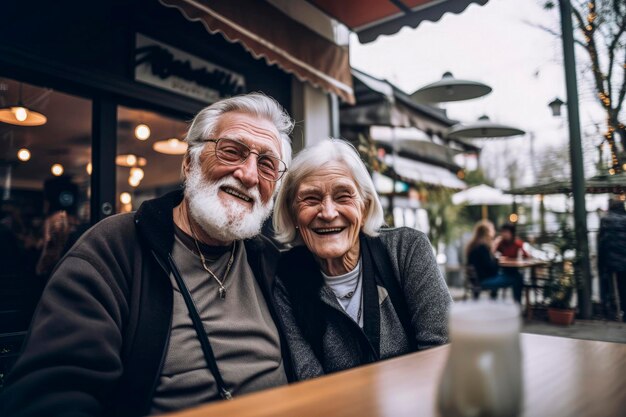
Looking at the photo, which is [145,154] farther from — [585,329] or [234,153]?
[585,329]

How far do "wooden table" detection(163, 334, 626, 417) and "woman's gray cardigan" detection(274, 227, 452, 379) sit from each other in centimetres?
50

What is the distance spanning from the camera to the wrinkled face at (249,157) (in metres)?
1.90

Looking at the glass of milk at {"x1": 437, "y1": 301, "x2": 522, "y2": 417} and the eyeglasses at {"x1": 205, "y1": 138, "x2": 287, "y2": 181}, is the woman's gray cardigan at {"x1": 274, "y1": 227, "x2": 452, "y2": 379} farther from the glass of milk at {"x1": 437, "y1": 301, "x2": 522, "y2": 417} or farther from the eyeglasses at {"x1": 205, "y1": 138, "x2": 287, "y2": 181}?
the glass of milk at {"x1": 437, "y1": 301, "x2": 522, "y2": 417}

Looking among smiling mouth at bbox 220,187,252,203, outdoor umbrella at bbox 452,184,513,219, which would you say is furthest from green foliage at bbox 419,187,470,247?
smiling mouth at bbox 220,187,252,203

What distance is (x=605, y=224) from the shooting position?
5914 mm

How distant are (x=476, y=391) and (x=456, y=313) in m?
0.13

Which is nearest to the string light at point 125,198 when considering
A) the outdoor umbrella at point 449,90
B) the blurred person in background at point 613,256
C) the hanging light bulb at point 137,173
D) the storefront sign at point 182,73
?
the hanging light bulb at point 137,173

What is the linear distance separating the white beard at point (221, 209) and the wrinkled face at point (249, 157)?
0.02 meters

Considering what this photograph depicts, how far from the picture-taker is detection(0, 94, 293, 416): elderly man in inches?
48.5

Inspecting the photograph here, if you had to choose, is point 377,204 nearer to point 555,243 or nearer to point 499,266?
point 555,243

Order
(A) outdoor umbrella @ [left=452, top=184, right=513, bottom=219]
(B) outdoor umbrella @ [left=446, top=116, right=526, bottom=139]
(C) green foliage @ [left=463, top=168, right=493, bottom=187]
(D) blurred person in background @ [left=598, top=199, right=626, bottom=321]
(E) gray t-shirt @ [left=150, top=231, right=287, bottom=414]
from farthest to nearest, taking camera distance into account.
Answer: (C) green foliage @ [left=463, top=168, right=493, bottom=187] < (A) outdoor umbrella @ [left=452, top=184, right=513, bottom=219] < (B) outdoor umbrella @ [left=446, top=116, right=526, bottom=139] < (D) blurred person in background @ [left=598, top=199, right=626, bottom=321] < (E) gray t-shirt @ [left=150, top=231, right=287, bottom=414]

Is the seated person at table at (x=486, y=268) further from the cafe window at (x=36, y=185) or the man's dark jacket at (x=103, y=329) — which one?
the man's dark jacket at (x=103, y=329)

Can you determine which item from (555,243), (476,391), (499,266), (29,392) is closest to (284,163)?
(29,392)

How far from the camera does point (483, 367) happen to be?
2.29 feet
